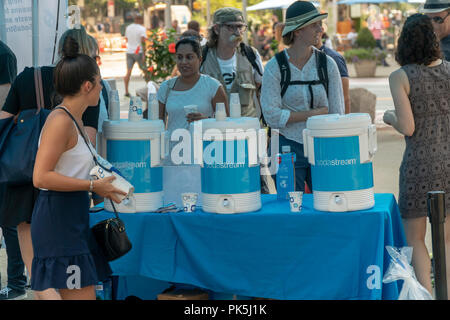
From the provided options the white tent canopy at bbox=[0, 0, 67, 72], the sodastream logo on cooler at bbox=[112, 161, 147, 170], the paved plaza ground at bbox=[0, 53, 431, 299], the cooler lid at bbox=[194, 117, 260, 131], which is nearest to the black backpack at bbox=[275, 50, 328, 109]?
the cooler lid at bbox=[194, 117, 260, 131]

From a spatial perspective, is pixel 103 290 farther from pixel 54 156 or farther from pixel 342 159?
pixel 342 159

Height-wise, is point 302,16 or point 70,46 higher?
point 302,16

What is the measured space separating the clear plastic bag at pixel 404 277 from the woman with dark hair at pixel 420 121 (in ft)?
2.14

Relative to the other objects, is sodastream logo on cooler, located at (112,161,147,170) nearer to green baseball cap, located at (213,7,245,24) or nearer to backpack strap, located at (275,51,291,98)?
backpack strap, located at (275,51,291,98)

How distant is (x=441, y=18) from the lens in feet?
17.5

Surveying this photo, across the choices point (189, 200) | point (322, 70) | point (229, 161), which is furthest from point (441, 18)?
point (189, 200)

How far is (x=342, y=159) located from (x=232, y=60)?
8.46 feet

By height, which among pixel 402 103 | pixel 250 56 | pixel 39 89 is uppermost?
pixel 250 56

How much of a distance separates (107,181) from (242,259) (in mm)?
948

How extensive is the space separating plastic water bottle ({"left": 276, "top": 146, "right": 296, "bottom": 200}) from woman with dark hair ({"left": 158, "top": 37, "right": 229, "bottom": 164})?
107 cm

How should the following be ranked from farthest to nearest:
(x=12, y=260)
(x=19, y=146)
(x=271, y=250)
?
(x=12, y=260)
(x=19, y=146)
(x=271, y=250)

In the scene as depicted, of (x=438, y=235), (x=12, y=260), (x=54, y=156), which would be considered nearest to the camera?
(x=54, y=156)
